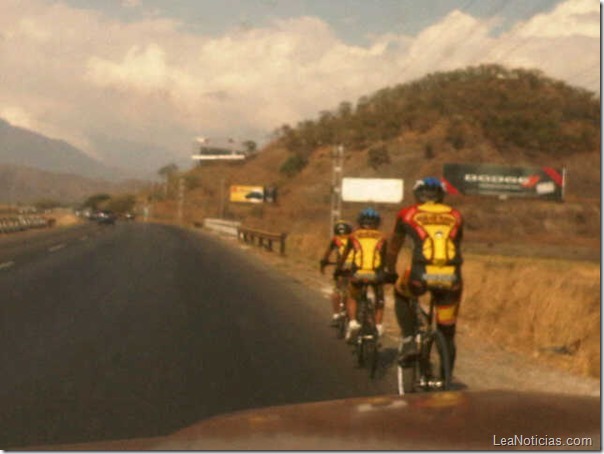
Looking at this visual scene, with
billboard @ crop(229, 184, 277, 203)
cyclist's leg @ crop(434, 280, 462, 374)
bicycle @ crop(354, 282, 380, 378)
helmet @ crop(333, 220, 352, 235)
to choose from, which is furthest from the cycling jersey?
billboard @ crop(229, 184, 277, 203)

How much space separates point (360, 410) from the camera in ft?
15.3

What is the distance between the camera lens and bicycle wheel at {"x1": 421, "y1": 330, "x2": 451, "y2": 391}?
7230 millimetres

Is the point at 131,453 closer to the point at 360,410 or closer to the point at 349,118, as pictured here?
the point at 360,410

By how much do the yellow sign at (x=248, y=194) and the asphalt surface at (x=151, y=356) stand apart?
7341cm

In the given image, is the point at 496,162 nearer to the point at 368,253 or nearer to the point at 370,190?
the point at 370,190

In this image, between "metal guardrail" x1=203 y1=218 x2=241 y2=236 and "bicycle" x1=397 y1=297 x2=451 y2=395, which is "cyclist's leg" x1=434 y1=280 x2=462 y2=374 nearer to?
"bicycle" x1=397 y1=297 x2=451 y2=395

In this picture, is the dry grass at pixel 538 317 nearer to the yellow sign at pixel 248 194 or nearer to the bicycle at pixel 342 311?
the bicycle at pixel 342 311

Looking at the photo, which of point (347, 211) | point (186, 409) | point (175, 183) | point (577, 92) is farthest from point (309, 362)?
point (175, 183)

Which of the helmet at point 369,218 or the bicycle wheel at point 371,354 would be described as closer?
the bicycle wheel at point 371,354

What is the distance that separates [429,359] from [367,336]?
2.39m

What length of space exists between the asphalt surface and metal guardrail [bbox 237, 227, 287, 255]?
597 inches

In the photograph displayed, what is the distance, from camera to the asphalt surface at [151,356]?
23.9 ft

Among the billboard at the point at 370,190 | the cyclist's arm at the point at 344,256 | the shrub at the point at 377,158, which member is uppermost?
the shrub at the point at 377,158

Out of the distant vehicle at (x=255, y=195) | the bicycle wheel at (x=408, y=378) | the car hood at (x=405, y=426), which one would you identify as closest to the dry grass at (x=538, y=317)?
the bicycle wheel at (x=408, y=378)
